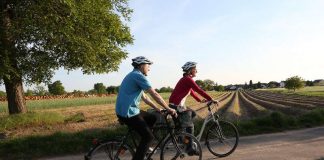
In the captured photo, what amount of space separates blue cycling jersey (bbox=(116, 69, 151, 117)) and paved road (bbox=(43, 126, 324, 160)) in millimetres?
3086

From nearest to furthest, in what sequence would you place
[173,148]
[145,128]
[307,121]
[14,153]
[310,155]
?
[145,128] → [173,148] → [310,155] → [14,153] → [307,121]

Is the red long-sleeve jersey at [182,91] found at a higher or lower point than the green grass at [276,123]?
higher

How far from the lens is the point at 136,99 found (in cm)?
751

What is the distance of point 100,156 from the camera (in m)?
7.73

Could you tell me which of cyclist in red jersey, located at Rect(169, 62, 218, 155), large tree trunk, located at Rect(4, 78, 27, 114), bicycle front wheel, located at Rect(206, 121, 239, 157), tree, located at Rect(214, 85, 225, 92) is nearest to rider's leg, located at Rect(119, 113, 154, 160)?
cyclist in red jersey, located at Rect(169, 62, 218, 155)

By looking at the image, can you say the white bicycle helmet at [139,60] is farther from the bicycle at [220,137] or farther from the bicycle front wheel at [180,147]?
the bicycle at [220,137]

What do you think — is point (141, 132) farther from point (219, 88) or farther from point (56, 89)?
point (219, 88)

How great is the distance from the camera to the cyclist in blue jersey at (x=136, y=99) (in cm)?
739

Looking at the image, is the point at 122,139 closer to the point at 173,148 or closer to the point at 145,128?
the point at 145,128

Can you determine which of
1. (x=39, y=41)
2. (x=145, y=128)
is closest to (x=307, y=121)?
(x=145, y=128)

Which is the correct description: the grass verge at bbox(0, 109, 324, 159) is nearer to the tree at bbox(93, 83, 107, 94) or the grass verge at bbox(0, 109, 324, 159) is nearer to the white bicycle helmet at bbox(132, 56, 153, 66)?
the white bicycle helmet at bbox(132, 56, 153, 66)

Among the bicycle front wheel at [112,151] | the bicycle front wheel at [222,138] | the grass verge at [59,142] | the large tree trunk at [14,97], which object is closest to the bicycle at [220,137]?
the bicycle front wheel at [222,138]

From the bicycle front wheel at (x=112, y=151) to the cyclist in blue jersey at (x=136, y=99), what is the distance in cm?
21

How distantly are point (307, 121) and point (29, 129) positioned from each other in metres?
10.6
